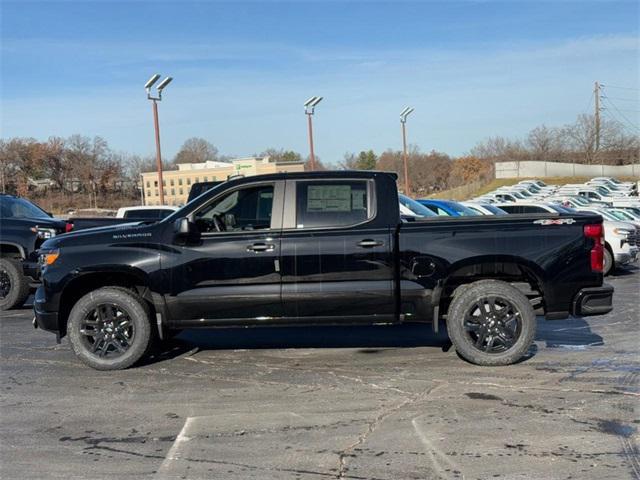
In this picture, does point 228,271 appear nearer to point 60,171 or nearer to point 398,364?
point 398,364

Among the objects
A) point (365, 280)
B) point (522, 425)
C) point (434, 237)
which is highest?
point (434, 237)

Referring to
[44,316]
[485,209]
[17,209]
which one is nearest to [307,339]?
[44,316]

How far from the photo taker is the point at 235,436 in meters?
4.70

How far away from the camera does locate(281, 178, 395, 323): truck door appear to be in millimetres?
6305

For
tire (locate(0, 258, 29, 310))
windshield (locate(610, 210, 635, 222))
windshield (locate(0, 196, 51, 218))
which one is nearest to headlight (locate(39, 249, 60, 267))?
tire (locate(0, 258, 29, 310))

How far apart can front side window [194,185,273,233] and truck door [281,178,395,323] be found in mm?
352

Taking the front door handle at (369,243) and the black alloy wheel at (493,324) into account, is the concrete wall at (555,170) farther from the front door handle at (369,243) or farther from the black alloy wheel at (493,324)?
the front door handle at (369,243)

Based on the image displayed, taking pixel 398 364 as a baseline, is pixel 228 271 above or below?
above

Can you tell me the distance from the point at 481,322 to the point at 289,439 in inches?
102

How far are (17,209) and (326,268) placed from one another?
772 cm

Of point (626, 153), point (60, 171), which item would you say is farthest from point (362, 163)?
point (60, 171)

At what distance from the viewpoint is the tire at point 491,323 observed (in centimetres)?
630

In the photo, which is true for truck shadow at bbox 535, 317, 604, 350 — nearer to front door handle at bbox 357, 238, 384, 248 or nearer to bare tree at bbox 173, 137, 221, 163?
front door handle at bbox 357, 238, 384, 248

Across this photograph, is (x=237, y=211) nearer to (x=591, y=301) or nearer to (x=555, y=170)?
(x=591, y=301)
